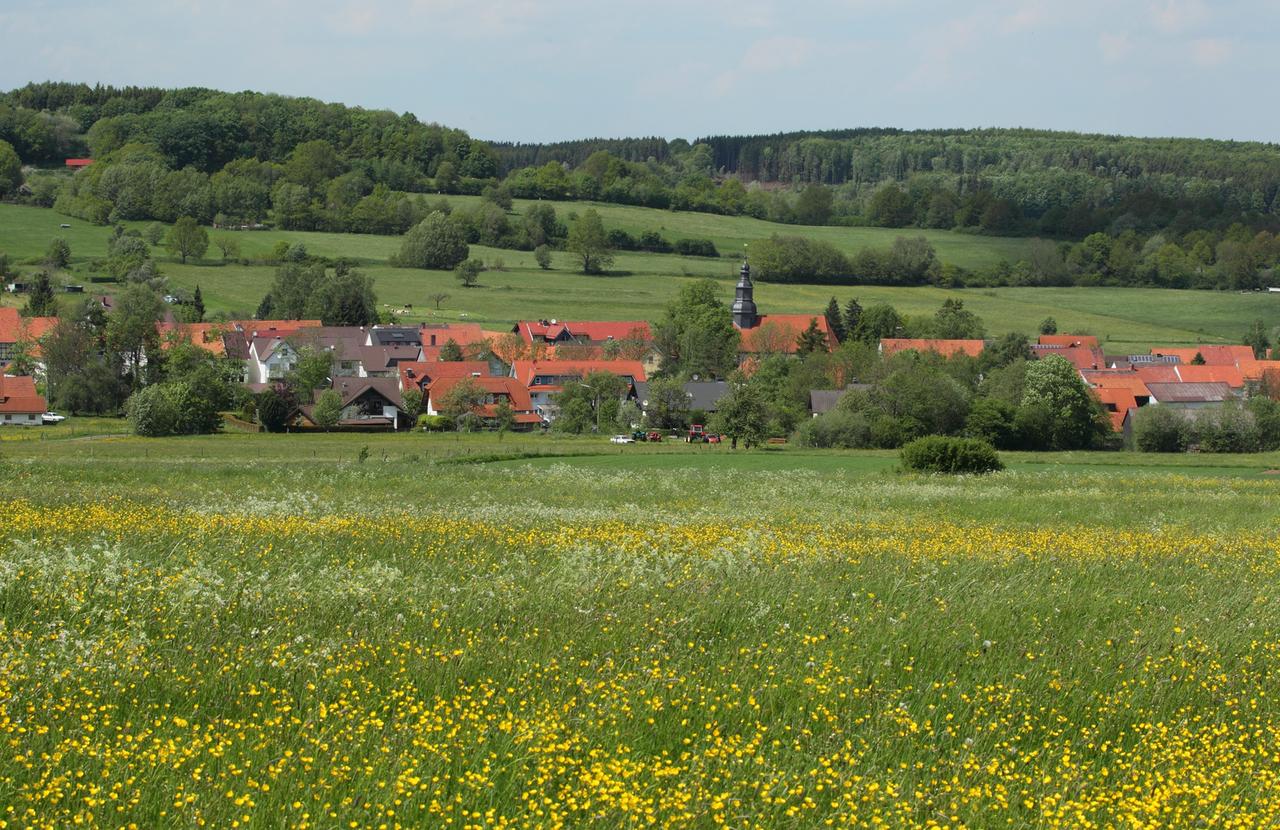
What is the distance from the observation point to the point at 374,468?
3450cm

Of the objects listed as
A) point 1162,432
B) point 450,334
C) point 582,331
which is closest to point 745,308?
point 582,331

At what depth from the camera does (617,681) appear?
8.46 m

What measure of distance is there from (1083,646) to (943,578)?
8.37 feet

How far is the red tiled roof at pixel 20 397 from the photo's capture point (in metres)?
74.1

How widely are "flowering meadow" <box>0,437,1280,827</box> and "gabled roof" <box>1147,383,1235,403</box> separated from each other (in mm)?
76131

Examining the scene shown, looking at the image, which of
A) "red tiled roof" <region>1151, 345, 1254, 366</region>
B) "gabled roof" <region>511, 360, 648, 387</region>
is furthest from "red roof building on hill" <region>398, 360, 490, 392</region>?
"red tiled roof" <region>1151, 345, 1254, 366</region>

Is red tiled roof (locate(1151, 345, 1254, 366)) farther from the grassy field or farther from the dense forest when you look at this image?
the dense forest

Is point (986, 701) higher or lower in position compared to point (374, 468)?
higher

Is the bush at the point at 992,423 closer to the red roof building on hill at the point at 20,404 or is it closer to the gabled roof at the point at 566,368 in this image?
the gabled roof at the point at 566,368

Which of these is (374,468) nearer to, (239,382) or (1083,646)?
(1083,646)

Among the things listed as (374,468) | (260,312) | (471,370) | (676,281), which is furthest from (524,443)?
(676,281)

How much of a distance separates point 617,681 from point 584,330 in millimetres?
108574

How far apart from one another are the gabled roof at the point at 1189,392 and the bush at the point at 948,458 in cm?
4845

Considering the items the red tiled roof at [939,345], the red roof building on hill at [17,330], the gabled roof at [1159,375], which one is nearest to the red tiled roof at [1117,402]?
the gabled roof at [1159,375]
